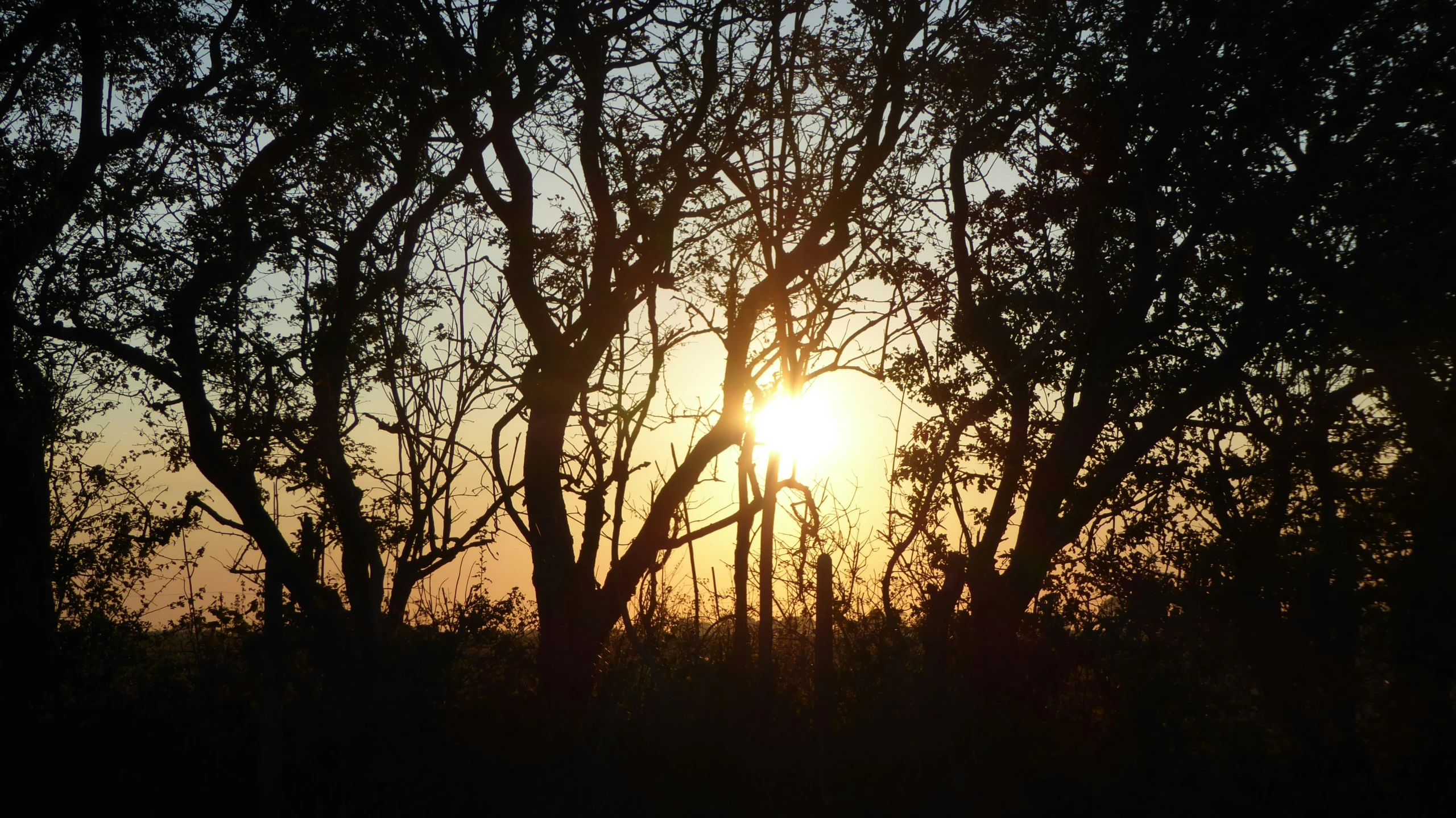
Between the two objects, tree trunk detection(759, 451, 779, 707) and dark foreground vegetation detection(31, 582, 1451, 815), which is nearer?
dark foreground vegetation detection(31, 582, 1451, 815)

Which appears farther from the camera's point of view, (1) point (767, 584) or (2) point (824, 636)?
(1) point (767, 584)

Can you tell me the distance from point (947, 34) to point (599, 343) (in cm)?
573

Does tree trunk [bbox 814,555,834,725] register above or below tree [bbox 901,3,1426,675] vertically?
below

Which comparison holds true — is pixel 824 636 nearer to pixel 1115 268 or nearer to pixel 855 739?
pixel 855 739

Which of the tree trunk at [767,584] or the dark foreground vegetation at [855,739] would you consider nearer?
the dark foreground vegetation at [855,739]

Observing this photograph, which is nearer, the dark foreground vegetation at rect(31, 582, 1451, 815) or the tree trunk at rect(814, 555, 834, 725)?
the dark foreground vegetation at rect(31, 582, 1451, 815)

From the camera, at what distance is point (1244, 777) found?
8.37 metres

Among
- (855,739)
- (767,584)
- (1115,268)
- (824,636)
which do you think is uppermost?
(1115,268)

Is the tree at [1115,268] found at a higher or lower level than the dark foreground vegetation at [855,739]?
higher

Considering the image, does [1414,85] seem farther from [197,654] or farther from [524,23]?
[197,654]

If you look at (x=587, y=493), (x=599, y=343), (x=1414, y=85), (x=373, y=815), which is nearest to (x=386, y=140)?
Result: (x=599, y=343)

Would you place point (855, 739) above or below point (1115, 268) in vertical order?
below

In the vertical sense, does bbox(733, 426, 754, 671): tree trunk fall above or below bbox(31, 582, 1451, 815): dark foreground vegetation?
above

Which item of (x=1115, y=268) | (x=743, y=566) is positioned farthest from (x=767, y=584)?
(x=1115, y=268)
